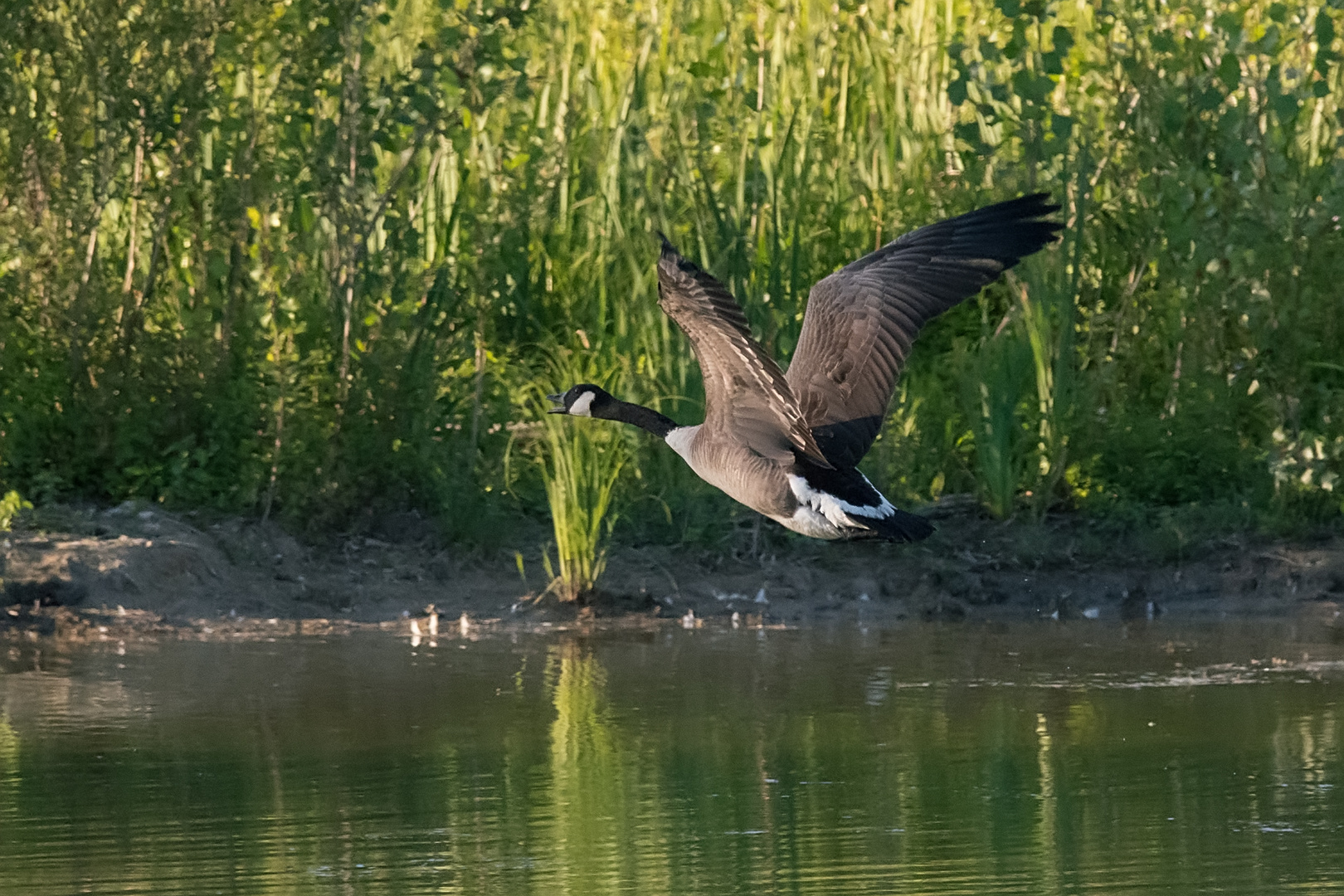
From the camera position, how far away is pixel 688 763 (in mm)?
6195

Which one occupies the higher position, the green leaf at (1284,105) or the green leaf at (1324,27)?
the green leaf at (1324,27)

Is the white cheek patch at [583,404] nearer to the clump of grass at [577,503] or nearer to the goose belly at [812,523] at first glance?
the clump of grass at [577,503]

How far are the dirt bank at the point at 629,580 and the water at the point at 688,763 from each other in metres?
0.38

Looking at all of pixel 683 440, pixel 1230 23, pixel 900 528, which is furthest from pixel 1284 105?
pixel 900 528

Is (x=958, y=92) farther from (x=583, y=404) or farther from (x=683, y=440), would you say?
(x=683, y=440)

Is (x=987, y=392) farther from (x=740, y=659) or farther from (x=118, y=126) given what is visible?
(x=118, y=126)

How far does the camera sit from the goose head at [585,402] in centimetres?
800

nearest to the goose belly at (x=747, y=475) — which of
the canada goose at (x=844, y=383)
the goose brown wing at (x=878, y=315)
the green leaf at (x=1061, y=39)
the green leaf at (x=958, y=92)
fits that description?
the canada goose at (x=844, y=383)

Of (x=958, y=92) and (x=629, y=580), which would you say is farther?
(x=958, y=92)

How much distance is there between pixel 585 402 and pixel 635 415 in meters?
0.21

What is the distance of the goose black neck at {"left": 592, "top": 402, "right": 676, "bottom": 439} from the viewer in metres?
8.05

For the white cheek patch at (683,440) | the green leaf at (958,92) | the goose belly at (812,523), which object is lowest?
the goose belly at (812,523)

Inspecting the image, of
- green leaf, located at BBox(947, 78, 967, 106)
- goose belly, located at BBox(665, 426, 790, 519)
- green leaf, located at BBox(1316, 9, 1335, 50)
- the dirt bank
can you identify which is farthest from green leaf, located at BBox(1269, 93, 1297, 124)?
goose belly, located at BBox(665, 426, 790, 519)

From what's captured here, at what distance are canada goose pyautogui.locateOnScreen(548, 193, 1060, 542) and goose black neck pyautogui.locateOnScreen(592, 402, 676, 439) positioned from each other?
0.42 metres
